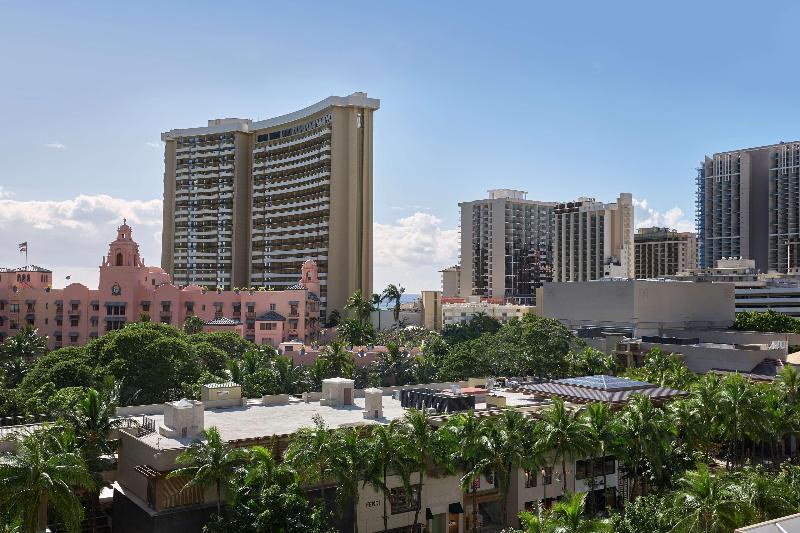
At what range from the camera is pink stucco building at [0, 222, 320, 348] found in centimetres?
12575

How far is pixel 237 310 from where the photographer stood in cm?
13388

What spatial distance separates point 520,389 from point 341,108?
10518 cm

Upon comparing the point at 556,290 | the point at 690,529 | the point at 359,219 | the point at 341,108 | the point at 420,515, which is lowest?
the point at 420,515

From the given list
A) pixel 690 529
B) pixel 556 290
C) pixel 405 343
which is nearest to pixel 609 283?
pixel 556 290

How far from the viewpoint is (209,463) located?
3697cm

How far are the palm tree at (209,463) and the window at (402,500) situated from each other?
1101 centimetres

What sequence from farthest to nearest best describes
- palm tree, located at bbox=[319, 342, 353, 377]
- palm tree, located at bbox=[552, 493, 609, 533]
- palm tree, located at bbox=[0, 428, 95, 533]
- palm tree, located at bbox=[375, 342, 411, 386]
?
palm tree, located at bbox=[375, 342, 411, 386], palm tree, located at bbox=[319, 342, 353, 377], palm tree, located at bbox=[0, 428, 95, 533], palm tree, located at bbox=[552, 493, 609, 533]

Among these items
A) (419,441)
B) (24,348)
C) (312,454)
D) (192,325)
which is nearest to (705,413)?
(419,441)

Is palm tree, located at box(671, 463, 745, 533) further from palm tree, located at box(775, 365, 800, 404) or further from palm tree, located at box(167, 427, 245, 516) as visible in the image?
palm tree, located at box(775, 365, 800, 404)

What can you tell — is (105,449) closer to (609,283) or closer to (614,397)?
(614,397)

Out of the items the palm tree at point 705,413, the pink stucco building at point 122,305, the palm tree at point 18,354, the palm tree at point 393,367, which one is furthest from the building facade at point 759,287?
the palm tree at point 18,354

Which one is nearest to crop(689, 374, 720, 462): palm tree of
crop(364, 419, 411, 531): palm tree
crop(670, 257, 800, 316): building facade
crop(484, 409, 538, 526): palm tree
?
crop(484, 409, 538, 526): palm tree

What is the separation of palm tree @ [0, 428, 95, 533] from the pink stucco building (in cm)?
8857

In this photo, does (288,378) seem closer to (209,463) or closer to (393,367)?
(393,367)
